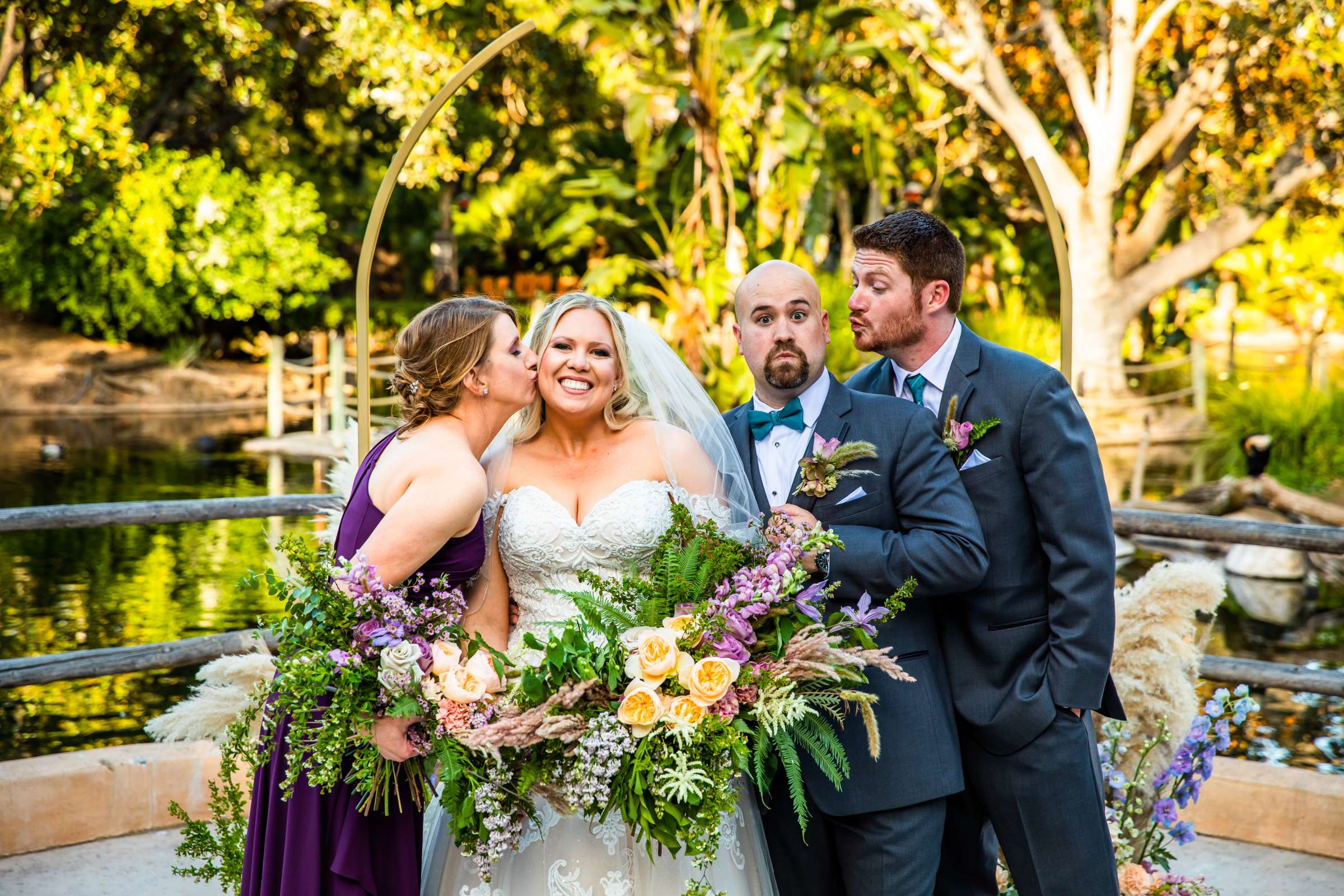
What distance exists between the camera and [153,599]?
8938 millimetres

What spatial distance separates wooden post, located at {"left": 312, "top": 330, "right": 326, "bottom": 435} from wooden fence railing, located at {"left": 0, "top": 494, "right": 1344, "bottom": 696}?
11839 millimetres

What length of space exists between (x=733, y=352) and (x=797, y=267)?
718 centimetres

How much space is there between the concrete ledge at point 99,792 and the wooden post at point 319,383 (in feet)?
40.5

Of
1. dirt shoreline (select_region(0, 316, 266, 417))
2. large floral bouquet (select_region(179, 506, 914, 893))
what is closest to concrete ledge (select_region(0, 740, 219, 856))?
large floral bouquet (select_region(179, 506, 914, 893))

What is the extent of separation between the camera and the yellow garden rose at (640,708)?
7.63ft

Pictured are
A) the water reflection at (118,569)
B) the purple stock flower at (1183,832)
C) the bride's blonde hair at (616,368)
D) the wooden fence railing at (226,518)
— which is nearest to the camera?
the bride's blonde hair at (616,368)

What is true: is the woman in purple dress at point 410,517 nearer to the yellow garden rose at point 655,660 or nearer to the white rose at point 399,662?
the white rose at point 399,662

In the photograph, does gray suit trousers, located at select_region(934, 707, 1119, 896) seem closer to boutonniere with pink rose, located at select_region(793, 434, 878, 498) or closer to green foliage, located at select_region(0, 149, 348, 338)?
boutonniere with pink rose, located at select_region(793, 434, 878, 498)

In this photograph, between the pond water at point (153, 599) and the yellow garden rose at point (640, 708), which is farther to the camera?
the pond water at point (153, 599)

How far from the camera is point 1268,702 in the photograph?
7043 millimetres

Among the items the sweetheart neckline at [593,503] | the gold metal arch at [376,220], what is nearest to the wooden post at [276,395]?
the gold metal arch at [376,220]

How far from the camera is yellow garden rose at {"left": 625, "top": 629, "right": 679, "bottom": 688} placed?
2340 millimetres

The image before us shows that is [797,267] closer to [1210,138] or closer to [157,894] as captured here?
[157,894]

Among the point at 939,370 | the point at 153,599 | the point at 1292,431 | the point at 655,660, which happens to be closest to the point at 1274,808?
the point at 939,370
